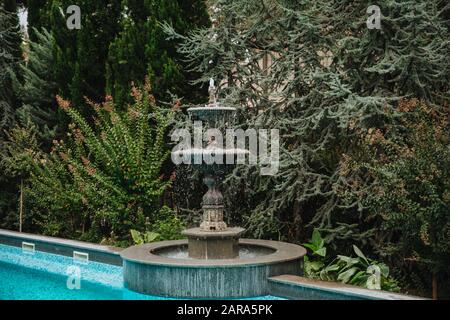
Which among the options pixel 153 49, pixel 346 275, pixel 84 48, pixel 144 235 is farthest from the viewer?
pixel 84 48

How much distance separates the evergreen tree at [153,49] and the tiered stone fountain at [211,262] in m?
3.19

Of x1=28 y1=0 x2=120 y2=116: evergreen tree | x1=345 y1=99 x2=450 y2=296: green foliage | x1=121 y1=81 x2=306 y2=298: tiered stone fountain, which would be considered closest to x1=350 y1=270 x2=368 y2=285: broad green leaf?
x1=345 y1=99 x2=450 y2=296: green foliage

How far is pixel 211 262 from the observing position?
8203 mm

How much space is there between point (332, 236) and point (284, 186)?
3.65ft

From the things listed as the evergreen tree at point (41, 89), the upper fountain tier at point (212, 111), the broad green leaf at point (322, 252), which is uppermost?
the evergreen tree at point (41, 89)

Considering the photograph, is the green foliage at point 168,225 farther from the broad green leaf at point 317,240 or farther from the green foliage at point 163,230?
the broad green leaf at point 317,240

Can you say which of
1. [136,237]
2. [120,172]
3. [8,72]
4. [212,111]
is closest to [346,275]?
[212,111]

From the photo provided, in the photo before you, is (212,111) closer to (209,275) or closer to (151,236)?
(209,275)

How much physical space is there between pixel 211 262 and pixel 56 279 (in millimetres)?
3434

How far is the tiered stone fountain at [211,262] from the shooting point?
8.12 meters

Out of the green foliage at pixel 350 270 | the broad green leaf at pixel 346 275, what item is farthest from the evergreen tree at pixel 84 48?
the broad green leaf at pixel 346 275

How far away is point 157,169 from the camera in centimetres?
1152
